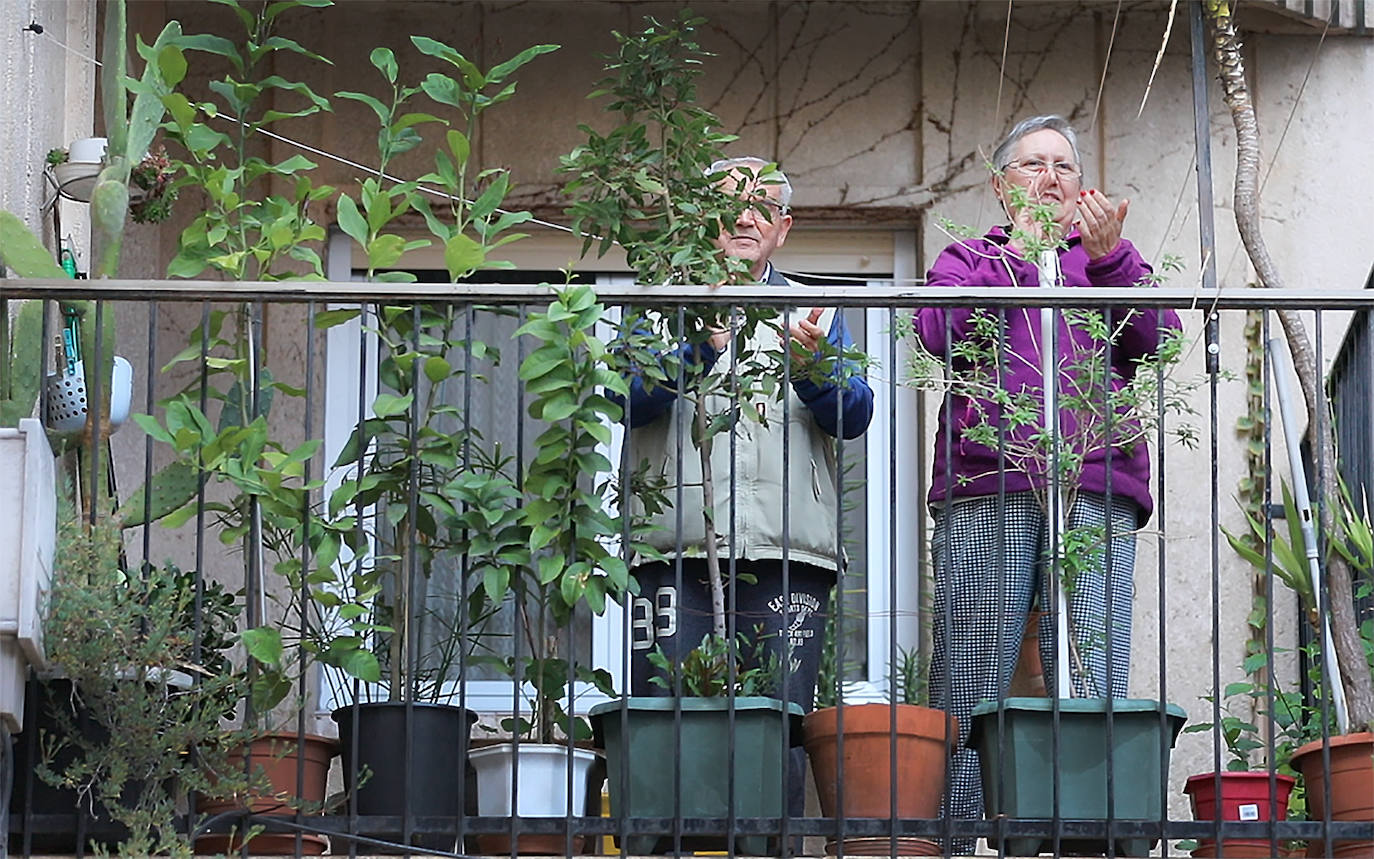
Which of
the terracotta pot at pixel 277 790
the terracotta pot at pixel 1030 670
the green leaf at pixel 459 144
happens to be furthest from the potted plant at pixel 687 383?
the terracotta pot at pixel 1030 670

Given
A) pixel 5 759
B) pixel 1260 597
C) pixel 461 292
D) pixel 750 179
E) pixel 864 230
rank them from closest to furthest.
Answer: pixel 5 759
pixel 461 292
pixel 750 179
pixel 1260 597
pixel 864 230

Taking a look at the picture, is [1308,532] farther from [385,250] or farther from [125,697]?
[125,697]

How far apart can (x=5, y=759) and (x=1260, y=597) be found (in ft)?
12.7

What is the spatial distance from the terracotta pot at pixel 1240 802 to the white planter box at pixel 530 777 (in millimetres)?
1443

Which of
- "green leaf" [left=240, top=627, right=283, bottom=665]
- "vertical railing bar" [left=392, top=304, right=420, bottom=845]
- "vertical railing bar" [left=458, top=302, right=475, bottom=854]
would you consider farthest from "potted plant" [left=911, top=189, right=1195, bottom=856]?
"green leaf" [left=240, top=627, right=283, bottom=665]

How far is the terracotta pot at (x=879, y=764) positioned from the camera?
5590mm

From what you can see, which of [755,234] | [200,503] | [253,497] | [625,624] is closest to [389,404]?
[253,497]

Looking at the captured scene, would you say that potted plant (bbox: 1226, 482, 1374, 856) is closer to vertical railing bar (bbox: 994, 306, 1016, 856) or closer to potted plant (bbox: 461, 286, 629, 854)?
vertical railing bar (bbox: 994, 306, 1016, 856)

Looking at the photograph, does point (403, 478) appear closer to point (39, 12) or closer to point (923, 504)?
point (39, 12)

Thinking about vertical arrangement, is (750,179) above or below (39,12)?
below

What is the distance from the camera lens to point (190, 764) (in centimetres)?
533

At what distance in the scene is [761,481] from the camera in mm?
6270

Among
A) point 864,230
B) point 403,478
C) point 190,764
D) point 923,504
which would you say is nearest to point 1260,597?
point 923,504

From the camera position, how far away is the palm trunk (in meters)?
6.16
